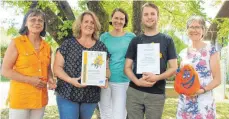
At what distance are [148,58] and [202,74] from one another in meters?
0.61

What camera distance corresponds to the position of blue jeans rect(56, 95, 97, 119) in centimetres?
330

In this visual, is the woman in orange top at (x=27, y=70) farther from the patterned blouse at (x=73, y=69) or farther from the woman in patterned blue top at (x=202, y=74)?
the woman in patterned blue top at (x=202, y=74)

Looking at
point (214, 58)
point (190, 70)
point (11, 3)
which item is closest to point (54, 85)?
point (190, 70)

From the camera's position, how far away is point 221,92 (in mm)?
13289

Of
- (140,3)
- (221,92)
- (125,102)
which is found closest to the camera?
(125,102)

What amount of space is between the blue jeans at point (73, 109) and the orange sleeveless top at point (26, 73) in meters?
0.25

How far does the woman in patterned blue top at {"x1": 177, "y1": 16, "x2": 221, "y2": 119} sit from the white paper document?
324 mm

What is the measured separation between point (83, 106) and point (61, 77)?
42 cm

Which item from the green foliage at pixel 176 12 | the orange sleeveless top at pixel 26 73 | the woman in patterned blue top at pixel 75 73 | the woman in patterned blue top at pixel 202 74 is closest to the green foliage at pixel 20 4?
the orange sleeveless top at pixel 26 73

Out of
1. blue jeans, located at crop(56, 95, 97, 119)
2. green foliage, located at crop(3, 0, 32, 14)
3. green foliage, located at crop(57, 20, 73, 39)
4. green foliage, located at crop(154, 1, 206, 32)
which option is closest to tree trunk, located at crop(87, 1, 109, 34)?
green foliage, located at crop(57, 20, 73, 39)

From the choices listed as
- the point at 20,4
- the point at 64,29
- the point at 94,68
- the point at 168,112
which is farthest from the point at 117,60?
the point at 168,112

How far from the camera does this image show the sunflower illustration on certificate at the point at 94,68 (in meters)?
3.29

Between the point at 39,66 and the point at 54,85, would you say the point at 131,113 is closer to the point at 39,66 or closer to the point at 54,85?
the point at 54,85

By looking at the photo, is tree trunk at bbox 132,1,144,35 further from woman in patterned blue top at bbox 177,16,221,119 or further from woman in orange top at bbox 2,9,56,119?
woman in orange top at bbox 2,9,56,119
